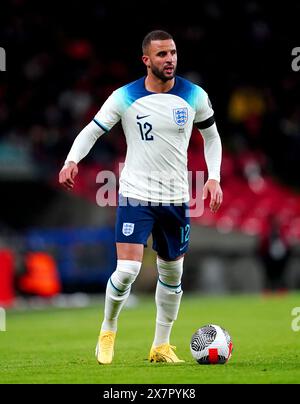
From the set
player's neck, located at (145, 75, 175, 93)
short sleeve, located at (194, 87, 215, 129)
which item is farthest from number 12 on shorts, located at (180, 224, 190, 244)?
player's neck, located at (145, 75, 175, 93)

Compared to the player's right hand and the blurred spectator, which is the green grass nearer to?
the player's right hand

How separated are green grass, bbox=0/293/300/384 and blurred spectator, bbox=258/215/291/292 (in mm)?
2310

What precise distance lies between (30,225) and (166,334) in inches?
691

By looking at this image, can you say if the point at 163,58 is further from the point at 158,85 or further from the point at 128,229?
the point at 128,229

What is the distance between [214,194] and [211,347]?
1.27 meters

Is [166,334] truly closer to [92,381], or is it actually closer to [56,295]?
[92,381]

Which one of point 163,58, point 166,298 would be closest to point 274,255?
point 166,298

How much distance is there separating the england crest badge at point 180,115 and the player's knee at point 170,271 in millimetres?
1189

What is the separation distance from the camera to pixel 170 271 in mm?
8930

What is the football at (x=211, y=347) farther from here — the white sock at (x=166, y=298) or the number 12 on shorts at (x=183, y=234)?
the number 12 on shorts at (x=183, y=234)

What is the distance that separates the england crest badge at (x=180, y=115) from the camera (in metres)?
8.74

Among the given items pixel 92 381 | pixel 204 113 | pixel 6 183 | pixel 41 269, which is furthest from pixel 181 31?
pixel 92 381

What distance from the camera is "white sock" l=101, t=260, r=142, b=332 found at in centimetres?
859

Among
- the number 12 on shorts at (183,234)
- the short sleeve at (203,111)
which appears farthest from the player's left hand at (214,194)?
the short sleeve at (203,111)
